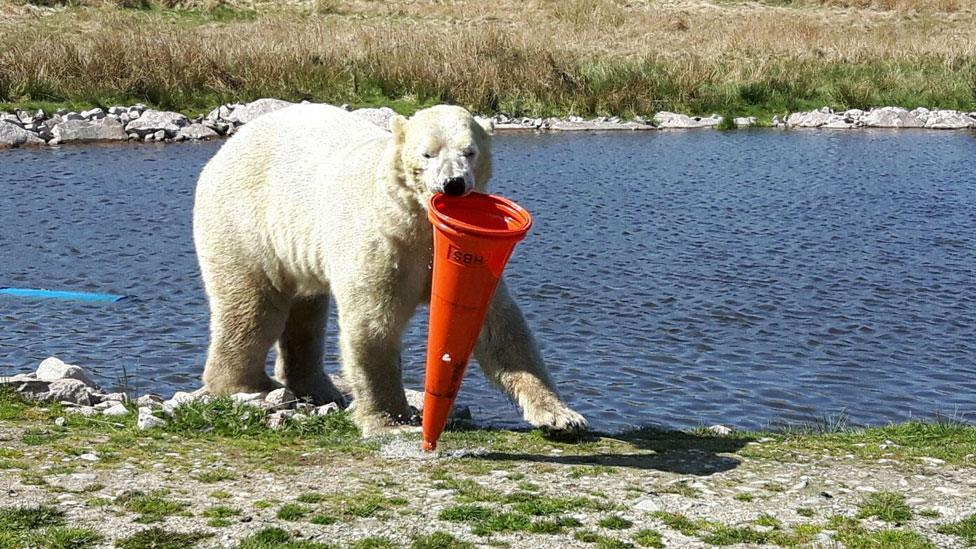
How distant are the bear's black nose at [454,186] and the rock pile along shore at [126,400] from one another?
196cm

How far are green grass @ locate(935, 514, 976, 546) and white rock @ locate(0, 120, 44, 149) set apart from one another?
2116 cm

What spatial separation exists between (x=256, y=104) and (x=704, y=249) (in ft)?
41.2

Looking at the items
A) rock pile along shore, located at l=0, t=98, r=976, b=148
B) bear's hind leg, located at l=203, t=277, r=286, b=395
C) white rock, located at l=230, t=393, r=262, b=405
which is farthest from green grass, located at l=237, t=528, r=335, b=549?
rock pile along shore, located at l=0, t=98, r=976, b=148

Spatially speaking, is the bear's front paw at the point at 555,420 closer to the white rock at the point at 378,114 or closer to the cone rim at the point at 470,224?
the cone rim at the point at 470,224

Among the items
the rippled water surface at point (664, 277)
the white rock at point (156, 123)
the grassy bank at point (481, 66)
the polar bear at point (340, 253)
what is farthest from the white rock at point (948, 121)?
the polar bear at point (340, 253)

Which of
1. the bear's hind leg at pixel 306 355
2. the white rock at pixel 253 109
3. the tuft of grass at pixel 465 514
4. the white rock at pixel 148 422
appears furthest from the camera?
the white rock at pixel 253 109

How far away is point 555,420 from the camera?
24.4 ft

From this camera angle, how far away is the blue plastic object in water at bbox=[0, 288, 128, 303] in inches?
526

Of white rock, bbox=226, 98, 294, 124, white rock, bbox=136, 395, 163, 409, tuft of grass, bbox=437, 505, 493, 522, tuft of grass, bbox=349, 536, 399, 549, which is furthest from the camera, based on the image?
white rock, bbox=226, 98, 294, 124

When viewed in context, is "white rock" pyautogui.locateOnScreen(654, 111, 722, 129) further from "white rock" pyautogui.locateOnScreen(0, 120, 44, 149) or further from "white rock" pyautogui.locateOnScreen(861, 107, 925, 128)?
"white rock" pyautogui.locateOnScreen(0, 120, 44, 149)

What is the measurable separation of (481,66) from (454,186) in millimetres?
22795

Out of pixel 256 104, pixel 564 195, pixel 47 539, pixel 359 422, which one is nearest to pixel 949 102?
pixel 564 195

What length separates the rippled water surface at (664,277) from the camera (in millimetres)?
10844

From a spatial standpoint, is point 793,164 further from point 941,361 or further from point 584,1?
point 584,1
